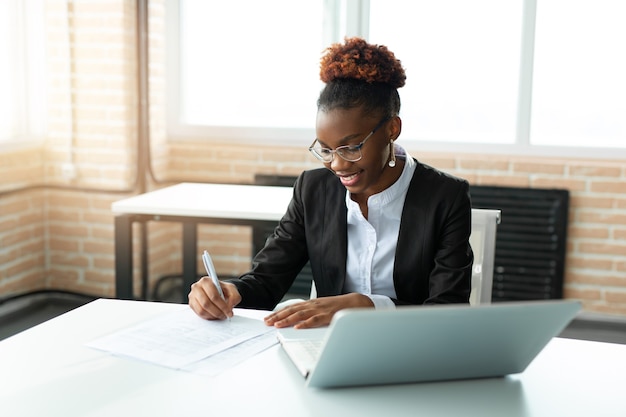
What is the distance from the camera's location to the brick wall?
3656 mm

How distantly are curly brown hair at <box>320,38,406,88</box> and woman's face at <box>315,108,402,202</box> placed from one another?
91mm

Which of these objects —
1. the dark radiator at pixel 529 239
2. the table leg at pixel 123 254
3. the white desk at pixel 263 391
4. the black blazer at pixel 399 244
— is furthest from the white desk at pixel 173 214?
the white desk at pixel 263 391

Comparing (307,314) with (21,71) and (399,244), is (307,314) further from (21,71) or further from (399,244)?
(21,71)

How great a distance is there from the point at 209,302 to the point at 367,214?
54 cm

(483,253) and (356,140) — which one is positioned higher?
(356,140)

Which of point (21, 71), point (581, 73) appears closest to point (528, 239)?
point (581, 73)

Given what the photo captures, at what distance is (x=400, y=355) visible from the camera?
3.80 ft

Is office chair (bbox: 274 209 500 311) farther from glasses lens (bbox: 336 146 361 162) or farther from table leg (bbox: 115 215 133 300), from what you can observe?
table leg (bbox: 115 215 133 300)

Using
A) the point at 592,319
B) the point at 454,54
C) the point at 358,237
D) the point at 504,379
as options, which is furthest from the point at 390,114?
the point at 592,319

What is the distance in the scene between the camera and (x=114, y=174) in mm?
3865

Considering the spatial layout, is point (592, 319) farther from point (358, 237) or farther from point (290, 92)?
point (358, 237)

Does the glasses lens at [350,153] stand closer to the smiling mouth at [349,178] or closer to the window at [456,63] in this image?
the smiling mouth at [349,178]

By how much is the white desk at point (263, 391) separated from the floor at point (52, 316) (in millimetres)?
2294

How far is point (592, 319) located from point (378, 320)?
2982 millimetres
